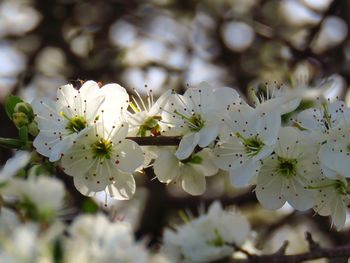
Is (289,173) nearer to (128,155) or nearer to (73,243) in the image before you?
(128,155)

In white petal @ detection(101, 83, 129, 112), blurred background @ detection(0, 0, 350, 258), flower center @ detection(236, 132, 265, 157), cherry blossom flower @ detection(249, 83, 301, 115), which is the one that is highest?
cherry blossom flower @ detection(249, 83, 301, 115)

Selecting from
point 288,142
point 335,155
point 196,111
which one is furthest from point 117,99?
point 335,155

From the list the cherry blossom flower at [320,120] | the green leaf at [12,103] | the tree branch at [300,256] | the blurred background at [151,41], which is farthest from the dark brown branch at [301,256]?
the blurred background at [151,41]

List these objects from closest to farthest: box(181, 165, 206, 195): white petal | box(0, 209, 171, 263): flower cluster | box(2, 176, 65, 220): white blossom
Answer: box(0, 209, 171, 263): flower cluster < box(2, 176, 65, 220): white blossom < box(181, 165, 206, 195): white petal

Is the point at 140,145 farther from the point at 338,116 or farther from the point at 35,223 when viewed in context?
the point at 35,223

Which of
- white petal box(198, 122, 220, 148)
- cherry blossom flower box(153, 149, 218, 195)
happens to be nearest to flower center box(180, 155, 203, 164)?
cherry blossom flower box(153, 149, 218, 195)

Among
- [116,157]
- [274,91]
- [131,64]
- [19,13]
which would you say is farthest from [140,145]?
[19,13]

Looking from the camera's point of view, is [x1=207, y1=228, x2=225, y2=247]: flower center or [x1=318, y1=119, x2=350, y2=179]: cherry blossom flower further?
[x1=318, y1=119, x2=350, y2=179]: cherry blossom flower

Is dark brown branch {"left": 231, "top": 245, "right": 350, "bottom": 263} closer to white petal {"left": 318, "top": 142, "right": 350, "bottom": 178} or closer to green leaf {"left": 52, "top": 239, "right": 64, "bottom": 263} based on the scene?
white petal {"left": 318, "top": 142, "right": 350, "bottom": 178}
